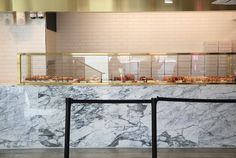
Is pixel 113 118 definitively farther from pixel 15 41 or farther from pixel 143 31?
pixel 143 31

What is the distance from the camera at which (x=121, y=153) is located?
546 centimetres

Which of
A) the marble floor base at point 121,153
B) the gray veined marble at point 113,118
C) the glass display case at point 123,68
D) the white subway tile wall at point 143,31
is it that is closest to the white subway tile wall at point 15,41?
the white subway tile wall at point 143,31

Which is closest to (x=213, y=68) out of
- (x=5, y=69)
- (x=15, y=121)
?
(x=15, y=121)

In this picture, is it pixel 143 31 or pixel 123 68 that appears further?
pixel 143 31

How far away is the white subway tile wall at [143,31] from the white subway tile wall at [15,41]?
1.04 m

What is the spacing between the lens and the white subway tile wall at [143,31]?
8789 millimetres

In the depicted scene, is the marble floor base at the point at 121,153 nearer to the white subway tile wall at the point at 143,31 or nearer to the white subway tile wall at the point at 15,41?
the white subway tile wall at the point at 15,41

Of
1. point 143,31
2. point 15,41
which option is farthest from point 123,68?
point 143,31

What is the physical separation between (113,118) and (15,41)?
128 inches

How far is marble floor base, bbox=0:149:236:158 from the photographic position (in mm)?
5327

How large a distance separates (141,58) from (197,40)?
122 inches

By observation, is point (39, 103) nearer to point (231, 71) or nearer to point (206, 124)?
point (206, 124)

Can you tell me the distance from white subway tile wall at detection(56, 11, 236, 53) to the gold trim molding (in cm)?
264

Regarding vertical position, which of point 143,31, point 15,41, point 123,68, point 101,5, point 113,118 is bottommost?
point 113,118
